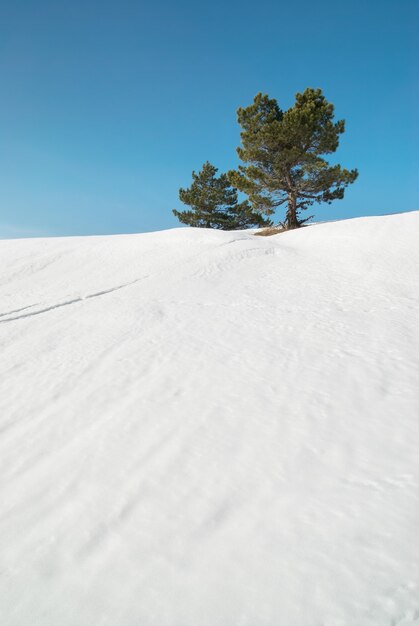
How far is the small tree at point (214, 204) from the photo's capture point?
24.1 metres

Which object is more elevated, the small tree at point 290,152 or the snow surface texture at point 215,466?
the small tree at point 290,152

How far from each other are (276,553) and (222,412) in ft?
3.03

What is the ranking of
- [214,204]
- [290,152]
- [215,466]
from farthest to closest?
[214,204] → [290,152] → [215,466]

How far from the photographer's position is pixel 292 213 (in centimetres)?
1703

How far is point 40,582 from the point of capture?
1147mm

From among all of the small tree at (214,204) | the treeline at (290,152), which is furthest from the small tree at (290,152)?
the small tree at (214,204)

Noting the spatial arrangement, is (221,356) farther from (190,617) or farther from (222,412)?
(190,617)

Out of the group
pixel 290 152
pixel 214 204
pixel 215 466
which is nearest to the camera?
pixel 215 466

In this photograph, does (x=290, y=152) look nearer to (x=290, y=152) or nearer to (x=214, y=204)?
(x=290, y=152)

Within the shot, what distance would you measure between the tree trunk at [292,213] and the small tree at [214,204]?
7.14m

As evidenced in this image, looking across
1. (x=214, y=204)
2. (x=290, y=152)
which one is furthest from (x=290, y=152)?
(x=214, y=204)

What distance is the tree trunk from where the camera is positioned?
16859 mm

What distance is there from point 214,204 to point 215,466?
78.7 feet

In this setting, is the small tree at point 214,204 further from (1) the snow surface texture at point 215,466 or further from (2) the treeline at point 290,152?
(1) the snow surface texture at point 215,466
